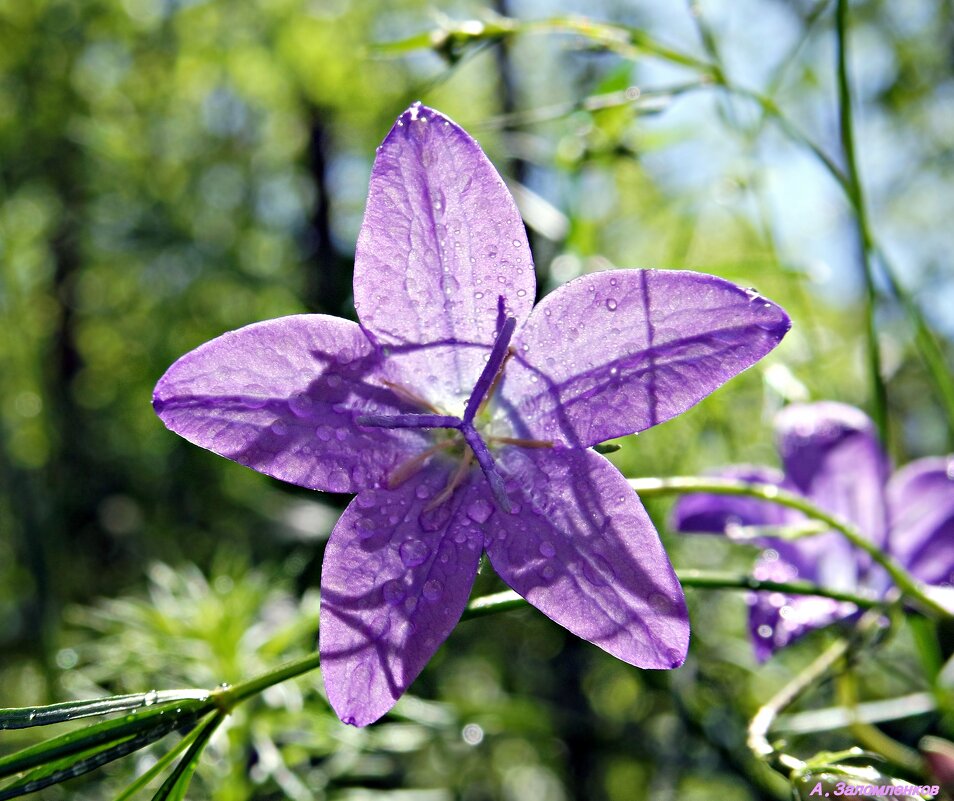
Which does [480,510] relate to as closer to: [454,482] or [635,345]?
→ [454,482]

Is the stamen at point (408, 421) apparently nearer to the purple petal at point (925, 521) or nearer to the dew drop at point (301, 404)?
the dew drop at point (301, 404)

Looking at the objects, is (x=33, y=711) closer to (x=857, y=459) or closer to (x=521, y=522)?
(x=521, y=522)

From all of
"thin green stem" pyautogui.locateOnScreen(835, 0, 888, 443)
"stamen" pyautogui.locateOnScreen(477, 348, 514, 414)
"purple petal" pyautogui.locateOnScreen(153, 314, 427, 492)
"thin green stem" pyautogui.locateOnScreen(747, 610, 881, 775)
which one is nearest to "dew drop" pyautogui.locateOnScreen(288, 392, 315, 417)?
"purple petal" pyautogui.locateOnScreen(153, 314, 427, 492)

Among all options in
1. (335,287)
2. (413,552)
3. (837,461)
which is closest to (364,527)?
(413,552)

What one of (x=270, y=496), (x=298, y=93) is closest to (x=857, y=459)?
(x=270, y=496)

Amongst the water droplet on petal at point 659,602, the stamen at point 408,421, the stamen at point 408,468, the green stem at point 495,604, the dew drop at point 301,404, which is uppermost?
the dew drop at point 301,404

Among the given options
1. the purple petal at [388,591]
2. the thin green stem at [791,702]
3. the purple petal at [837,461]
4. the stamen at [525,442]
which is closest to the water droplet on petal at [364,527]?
the purple petal at [388,591]

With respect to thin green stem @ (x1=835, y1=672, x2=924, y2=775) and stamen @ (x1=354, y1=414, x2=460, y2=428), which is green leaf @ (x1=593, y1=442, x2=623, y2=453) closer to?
stamen @ (x1=354, y1=414, x2=460, y2=428)
